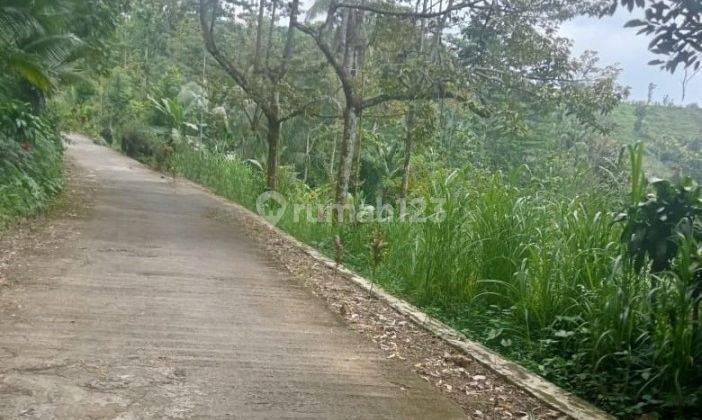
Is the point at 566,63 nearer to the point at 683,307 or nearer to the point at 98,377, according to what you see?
the point at 683,307

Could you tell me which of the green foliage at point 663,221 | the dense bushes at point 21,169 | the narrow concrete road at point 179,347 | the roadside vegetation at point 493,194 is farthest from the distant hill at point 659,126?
the green foliage at point 663,221

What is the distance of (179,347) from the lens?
4.57 meters

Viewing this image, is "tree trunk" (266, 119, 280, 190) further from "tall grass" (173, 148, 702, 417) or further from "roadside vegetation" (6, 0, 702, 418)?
"tall grass" (173, 148, 702, 417)

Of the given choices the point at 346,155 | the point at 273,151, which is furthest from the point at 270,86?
the point at 346,155

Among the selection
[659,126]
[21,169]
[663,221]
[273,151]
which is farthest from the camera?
[659,126]

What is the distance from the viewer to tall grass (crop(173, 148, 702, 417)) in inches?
152

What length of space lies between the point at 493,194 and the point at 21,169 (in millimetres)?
7964

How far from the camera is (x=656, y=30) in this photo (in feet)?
10.3

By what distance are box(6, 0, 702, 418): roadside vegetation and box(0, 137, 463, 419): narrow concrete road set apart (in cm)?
116

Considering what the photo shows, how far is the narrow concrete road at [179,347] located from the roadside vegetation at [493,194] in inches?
45.8

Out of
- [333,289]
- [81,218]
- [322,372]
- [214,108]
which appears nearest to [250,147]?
[214,108]

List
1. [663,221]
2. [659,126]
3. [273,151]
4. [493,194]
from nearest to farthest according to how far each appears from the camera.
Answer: [663,221]
[493,194]
[273,151]
[659,126]

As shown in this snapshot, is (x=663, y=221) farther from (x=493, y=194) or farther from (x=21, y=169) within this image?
(x=21, y=169)

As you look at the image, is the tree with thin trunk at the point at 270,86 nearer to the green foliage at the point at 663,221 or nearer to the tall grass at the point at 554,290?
the tall grass at the point at 554,290
